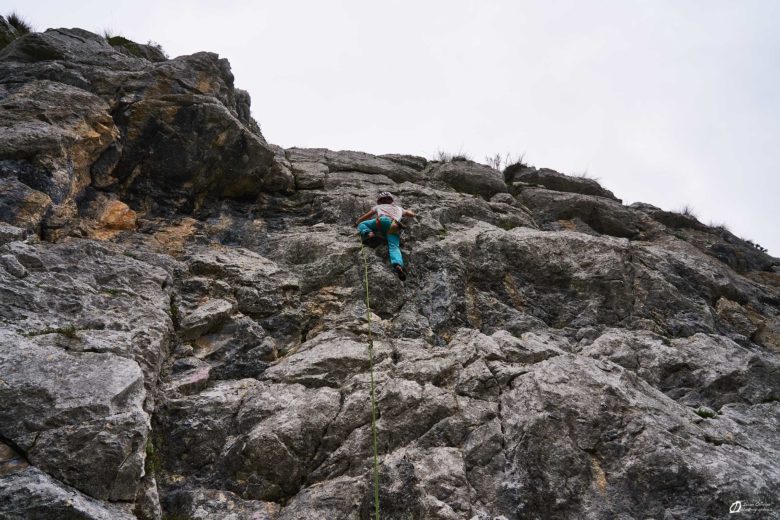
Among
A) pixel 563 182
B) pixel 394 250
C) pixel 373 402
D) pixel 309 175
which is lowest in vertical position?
pixel 373 402

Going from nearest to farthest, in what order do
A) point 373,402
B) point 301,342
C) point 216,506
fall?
point 216,506, point 373,402, point 301,342

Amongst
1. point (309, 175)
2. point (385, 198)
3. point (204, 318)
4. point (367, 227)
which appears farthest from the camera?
point (309, 175)

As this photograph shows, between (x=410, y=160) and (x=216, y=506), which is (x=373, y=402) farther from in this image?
(x=410, y=160)

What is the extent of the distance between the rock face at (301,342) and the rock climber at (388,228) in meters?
0.29

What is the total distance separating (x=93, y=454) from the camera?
4.85 meters

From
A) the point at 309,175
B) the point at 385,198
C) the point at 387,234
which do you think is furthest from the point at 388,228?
the point at 309,175

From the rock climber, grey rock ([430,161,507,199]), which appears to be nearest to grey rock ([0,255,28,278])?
the rock climber

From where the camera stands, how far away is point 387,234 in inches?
400

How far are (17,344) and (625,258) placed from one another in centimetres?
1054

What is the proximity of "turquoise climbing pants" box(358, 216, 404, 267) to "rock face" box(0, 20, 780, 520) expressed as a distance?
289 millimetres

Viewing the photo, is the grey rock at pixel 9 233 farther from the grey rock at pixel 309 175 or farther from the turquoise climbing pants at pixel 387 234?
the grey rock at pixel 309 175

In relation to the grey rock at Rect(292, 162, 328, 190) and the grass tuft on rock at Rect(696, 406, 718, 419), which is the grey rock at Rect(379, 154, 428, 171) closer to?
Result: the grey rock at Rect(292, 162, 328, 190)

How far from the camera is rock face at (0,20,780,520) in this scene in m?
Answer: 5.43

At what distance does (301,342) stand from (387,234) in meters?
3.15
